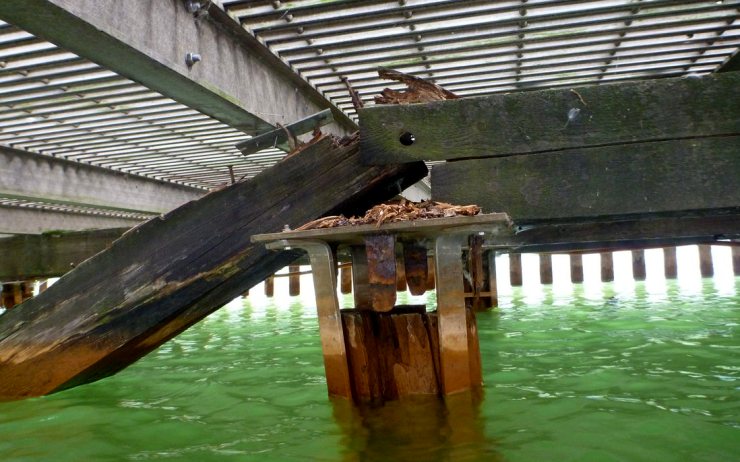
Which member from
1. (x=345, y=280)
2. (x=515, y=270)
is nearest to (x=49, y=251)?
(x=345, y=280)

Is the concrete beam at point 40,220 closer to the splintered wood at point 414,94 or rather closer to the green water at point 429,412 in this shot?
the green water at point 429,412

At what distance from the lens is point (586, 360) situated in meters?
5.32

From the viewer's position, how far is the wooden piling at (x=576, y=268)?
18.3 metres

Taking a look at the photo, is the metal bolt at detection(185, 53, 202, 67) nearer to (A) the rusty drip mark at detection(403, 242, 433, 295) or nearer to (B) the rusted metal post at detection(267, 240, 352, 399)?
(B) the rusted metal post at detection(267, 240, 352, 399)

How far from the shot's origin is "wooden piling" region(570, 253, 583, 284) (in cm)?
1828

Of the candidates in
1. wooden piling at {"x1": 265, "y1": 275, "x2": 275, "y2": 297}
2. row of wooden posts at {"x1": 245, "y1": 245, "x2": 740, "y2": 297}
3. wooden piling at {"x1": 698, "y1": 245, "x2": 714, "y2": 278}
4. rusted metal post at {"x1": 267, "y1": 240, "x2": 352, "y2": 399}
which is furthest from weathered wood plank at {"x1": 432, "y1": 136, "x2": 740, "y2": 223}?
wooden piling at {"x1": 698, "y1": 245, "x2": 714, "y2": 278}

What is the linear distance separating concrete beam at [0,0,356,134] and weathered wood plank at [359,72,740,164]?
1.73m

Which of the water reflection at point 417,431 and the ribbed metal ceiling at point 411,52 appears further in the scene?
the ribbed metal ceiling at point 411,52

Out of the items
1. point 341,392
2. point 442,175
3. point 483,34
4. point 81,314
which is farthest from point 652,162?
point 81,314

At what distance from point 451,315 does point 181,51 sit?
2.88 metres

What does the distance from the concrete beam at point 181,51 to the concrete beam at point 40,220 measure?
580 cm

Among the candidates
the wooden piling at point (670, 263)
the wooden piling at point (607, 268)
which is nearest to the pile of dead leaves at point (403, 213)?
the wooden piling at point (607, 268)

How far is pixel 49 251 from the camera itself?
21.3 ft

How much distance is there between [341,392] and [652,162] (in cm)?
225
